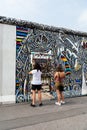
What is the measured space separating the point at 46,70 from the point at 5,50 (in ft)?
8.16

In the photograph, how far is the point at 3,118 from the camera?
393 inches

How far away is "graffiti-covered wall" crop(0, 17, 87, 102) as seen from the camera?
13.3 meters

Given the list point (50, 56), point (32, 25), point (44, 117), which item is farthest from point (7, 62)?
point (44, 117)

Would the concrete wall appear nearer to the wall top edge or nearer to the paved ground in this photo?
the wall top edge

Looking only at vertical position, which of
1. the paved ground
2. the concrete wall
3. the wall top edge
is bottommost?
the paved ground

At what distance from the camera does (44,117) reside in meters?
A: 10.2

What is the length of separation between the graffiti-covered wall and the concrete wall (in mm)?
233

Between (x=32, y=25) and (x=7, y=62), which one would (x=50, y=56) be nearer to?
(x=32, y=25)

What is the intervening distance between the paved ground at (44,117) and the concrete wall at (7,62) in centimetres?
54

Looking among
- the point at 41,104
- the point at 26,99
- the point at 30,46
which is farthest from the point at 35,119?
the point at 30,46

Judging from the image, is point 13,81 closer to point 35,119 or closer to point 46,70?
point 46,70

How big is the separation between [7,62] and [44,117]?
343 centimetres

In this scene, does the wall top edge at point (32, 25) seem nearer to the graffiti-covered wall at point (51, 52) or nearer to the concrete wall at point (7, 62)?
the graffiti-covered wall at point (51, 52)

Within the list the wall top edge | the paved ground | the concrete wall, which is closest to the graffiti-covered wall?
the wall top edge
